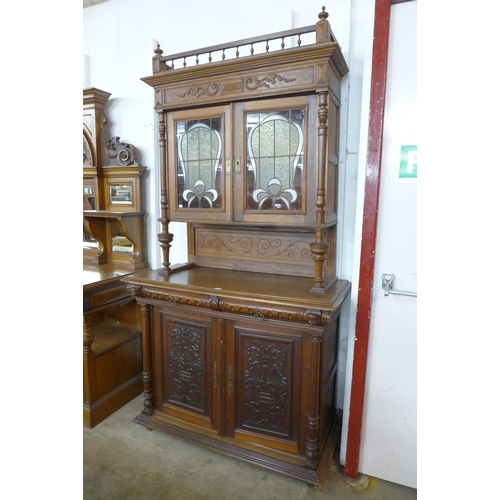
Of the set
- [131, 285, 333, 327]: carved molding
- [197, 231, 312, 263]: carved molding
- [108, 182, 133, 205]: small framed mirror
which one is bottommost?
[131, 285, 333, 327]: carved molding

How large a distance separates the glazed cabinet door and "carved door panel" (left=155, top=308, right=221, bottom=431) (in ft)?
2.08

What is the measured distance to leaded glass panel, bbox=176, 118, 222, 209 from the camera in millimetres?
2092

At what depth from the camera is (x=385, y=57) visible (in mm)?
1682

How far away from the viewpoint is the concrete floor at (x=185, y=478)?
72.7 inches

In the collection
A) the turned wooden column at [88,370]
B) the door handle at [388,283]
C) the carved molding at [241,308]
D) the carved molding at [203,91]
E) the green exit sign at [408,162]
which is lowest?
the turned wooden column at [88,370]

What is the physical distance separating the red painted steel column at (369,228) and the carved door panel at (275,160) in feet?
0.94

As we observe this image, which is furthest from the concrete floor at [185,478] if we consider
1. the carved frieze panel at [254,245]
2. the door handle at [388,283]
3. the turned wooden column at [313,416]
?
the carved frieze panel at [254,245]

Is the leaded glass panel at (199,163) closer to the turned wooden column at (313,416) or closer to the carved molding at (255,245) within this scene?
the carved molding at (255,245)

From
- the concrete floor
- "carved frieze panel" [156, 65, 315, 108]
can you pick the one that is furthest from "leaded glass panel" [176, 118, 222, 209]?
the concrete floor

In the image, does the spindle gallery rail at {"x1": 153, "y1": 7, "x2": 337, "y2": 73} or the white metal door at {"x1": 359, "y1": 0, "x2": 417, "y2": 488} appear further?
the spindle gallery rail at {"x1": 153, "y1": 7, "x2": 337, "y2": 73}

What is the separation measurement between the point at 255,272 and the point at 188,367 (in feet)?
2.40

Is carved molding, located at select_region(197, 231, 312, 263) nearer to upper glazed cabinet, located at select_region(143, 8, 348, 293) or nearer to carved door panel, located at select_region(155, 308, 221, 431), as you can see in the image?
upper glazed cabinet, located at select_region(143, 8, 348, 293)
